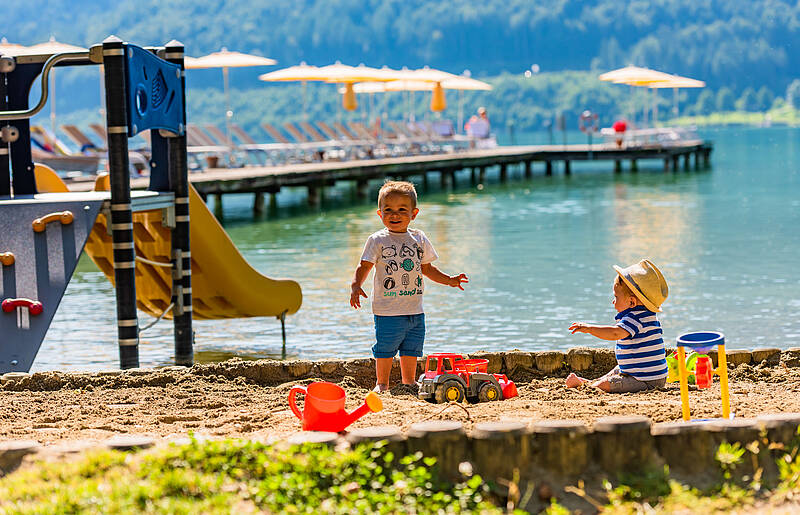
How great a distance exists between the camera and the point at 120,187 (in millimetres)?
7746

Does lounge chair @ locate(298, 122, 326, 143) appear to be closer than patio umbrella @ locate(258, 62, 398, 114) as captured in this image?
No

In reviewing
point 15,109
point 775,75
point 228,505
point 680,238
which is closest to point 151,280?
point 15,109

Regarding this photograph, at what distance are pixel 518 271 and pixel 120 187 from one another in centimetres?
948

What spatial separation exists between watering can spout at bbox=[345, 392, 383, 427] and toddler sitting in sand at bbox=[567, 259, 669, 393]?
1.47m

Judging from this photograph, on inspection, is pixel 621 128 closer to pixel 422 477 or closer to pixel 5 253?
pixel 5 253

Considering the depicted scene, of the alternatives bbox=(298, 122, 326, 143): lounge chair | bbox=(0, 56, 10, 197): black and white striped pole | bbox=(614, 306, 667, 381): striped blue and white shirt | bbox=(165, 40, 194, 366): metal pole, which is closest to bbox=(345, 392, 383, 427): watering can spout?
bbox=(614, 306, 667, 381): striped blue and white shirt

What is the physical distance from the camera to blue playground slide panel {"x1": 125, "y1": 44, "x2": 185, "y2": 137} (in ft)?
25.7

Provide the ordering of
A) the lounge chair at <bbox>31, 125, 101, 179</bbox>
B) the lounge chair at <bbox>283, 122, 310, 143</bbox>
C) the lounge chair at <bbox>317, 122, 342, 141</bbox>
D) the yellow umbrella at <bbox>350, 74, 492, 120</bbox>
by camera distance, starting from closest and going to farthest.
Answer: the lounge chair at <bbox>31, 125, 101, 179</bbox> → the lounge chair at <bbox>283, 122, 310, 143</bbox> → the lounge chair at <bbox>317, 122, 342, 141</bbox> → the yellow umbrella at <bbox>350, 74, 492, 120</bbox>

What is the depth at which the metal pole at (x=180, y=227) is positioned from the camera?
353 inches

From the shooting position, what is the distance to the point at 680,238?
20.5 meters

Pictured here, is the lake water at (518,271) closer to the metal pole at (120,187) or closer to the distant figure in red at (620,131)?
the metal pole at (120,187)

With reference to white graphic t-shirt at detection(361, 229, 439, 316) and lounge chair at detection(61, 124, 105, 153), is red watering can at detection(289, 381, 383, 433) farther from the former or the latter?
lounge chair at detection(61, 124, 105, 153)

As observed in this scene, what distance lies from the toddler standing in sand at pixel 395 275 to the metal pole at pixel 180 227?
3.06m

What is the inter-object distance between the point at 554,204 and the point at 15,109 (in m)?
22.9
